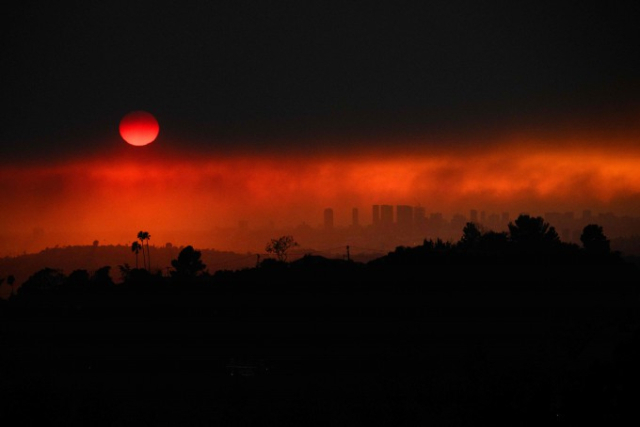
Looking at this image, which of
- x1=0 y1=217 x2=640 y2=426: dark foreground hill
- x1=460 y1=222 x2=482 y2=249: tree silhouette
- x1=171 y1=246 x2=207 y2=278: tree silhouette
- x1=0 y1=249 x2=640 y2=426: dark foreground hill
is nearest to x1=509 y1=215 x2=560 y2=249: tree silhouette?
x1=0 y1=217 x2=640 y2=426: dark foreground hill

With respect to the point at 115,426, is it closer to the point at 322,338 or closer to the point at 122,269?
the point at 322,338

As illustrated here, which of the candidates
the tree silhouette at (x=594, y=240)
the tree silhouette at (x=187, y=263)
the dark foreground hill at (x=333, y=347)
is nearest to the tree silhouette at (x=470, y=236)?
the tree silhouette at (x=594, y=240)

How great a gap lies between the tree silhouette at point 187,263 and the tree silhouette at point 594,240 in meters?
90.1

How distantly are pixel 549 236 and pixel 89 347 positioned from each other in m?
113

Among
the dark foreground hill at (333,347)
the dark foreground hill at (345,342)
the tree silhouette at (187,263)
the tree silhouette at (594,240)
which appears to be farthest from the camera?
the tree silhouette at (187,263)

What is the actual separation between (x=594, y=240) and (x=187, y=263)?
9509cm

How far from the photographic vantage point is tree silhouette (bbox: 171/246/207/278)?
153 meters

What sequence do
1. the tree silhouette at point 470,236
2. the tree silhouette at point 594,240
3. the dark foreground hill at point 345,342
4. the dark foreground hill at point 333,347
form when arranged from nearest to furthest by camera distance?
the dark foreground hill at point 333,347 < the dark foreground hill at point 345,342 < the tree silhouette at point 594,240 < the tree silhouette at point 470,236

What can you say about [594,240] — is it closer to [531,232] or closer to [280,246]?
[531,232]

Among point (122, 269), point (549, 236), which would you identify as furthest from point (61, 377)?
point (549, 236)

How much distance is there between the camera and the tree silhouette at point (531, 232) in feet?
514

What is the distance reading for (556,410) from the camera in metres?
42.4

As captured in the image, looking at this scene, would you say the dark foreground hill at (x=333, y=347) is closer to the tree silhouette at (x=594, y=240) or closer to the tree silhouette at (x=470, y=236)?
the tree silhouette at (x=594, y=240)

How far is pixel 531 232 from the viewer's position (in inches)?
6270
